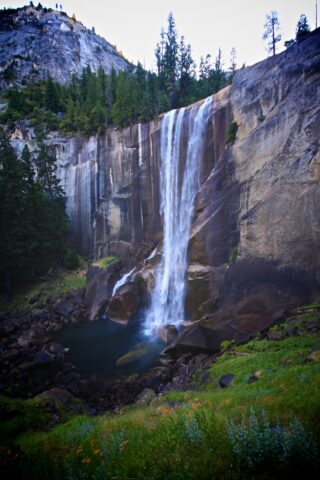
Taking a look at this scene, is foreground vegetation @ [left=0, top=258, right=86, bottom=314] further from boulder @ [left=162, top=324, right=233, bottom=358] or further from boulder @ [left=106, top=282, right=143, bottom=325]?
boulder @ [left=162, top=324, right=233, bottom=358]

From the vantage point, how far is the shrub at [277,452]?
9.87 feet

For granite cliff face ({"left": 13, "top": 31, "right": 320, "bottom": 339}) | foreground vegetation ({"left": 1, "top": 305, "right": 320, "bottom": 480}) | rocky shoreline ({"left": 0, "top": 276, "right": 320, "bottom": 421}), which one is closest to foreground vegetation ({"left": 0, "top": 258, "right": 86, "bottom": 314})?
rocky shoreline ({"left": 0, "top": 276, "right": 320, "bottom": 421})

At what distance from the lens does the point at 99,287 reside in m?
29.5

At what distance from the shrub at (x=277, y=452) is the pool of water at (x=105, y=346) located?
14570mm

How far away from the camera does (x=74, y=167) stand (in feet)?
134

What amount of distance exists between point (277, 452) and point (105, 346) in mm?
19680

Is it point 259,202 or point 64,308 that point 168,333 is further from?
point 64,308

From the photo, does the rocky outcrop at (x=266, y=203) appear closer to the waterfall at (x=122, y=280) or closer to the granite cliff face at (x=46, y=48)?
the waterfall at (x=122, y=280)

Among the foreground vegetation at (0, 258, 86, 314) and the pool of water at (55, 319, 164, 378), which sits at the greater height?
the foreground vegetation at (0, 258, 86, 314)

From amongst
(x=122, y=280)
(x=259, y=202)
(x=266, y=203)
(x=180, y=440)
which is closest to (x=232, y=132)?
(x=259, y=202)

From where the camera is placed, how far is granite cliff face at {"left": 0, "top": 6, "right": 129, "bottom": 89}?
82.4m

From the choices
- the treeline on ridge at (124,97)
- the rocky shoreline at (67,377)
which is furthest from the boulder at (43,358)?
the treeline on ridge at (124,97)

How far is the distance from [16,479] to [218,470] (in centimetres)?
341

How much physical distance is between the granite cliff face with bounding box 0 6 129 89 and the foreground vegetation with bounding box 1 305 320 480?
92.6 meters
